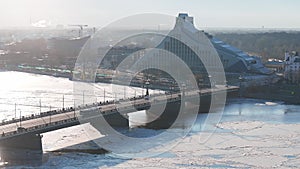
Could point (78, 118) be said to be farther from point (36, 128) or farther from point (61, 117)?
point (36, 128)

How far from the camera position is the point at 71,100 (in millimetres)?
18344

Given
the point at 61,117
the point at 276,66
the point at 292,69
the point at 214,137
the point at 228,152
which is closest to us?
the point at 228,152

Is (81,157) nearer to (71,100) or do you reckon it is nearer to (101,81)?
(71,100)

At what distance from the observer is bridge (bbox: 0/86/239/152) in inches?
462

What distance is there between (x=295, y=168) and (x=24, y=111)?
884cm

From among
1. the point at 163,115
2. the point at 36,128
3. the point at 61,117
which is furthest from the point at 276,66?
the point at 36,128

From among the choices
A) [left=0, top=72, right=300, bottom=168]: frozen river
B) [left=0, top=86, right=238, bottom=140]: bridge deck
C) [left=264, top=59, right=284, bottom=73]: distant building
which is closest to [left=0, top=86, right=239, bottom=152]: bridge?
[left=0, top=86, right=238, bottom=140]: bridge deck

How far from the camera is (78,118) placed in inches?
523

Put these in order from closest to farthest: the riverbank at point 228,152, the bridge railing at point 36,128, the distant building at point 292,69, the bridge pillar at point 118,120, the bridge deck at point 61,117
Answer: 1. the riverbank at point 228,152
2. the bridge railing at point 36,128
3. the bridge deck at point 61,117
4. the bridge pillar at point 118,120
5. the distant building at point 292,69

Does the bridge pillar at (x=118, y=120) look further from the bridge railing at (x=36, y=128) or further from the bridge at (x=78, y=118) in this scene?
the bridge railing at (x=36, y=128)

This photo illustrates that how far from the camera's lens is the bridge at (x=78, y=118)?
462 inches

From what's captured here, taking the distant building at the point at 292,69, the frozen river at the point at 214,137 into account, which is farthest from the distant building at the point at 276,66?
the frozen river at the point at 214,137

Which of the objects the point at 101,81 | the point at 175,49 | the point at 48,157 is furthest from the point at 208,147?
the point at 175,49

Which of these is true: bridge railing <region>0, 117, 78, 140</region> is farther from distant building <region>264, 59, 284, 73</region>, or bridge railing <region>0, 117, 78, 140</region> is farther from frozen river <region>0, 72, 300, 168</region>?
distant building <region>264, 59, 284, 73</region>
